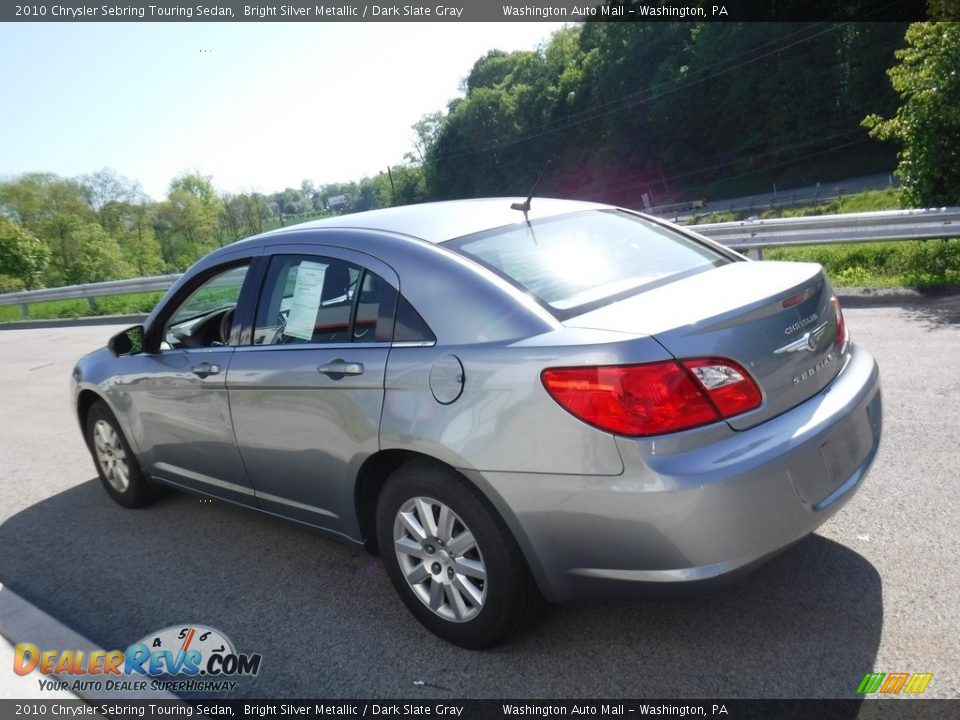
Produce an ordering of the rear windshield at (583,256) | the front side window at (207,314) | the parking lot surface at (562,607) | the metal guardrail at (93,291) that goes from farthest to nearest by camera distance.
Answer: the metal guardrail at (93,291)
the front side window at (207,314)
the rear windshield at (583,256)
the parking lot surface at (562,607)

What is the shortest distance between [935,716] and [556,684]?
1170 millimetres

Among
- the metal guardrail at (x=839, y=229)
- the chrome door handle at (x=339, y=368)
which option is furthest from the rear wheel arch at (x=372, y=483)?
the metal guardrail at (x=839, y=229)

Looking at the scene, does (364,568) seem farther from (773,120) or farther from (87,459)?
(773,120)

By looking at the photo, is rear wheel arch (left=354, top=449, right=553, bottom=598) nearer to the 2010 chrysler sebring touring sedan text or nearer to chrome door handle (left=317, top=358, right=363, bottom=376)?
the 2010 chrysler sebring touring sedan text

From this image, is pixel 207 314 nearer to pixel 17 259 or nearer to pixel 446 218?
pixel 446 218

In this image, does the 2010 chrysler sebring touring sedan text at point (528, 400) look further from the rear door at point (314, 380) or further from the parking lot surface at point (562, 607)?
the parking lot surface at point (562, 607)

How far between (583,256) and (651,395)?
0.99 metres

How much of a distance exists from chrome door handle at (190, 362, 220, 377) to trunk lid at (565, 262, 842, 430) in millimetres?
2013

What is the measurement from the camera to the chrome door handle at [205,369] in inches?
154

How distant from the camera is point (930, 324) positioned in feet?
22.5

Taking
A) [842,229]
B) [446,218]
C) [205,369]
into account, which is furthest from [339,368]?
[842,229]

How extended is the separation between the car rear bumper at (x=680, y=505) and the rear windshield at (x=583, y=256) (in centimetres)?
65

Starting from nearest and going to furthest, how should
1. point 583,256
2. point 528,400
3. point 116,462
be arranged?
point 528,400 < point 583,256 < point 116,462

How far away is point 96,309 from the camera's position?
19.8m
